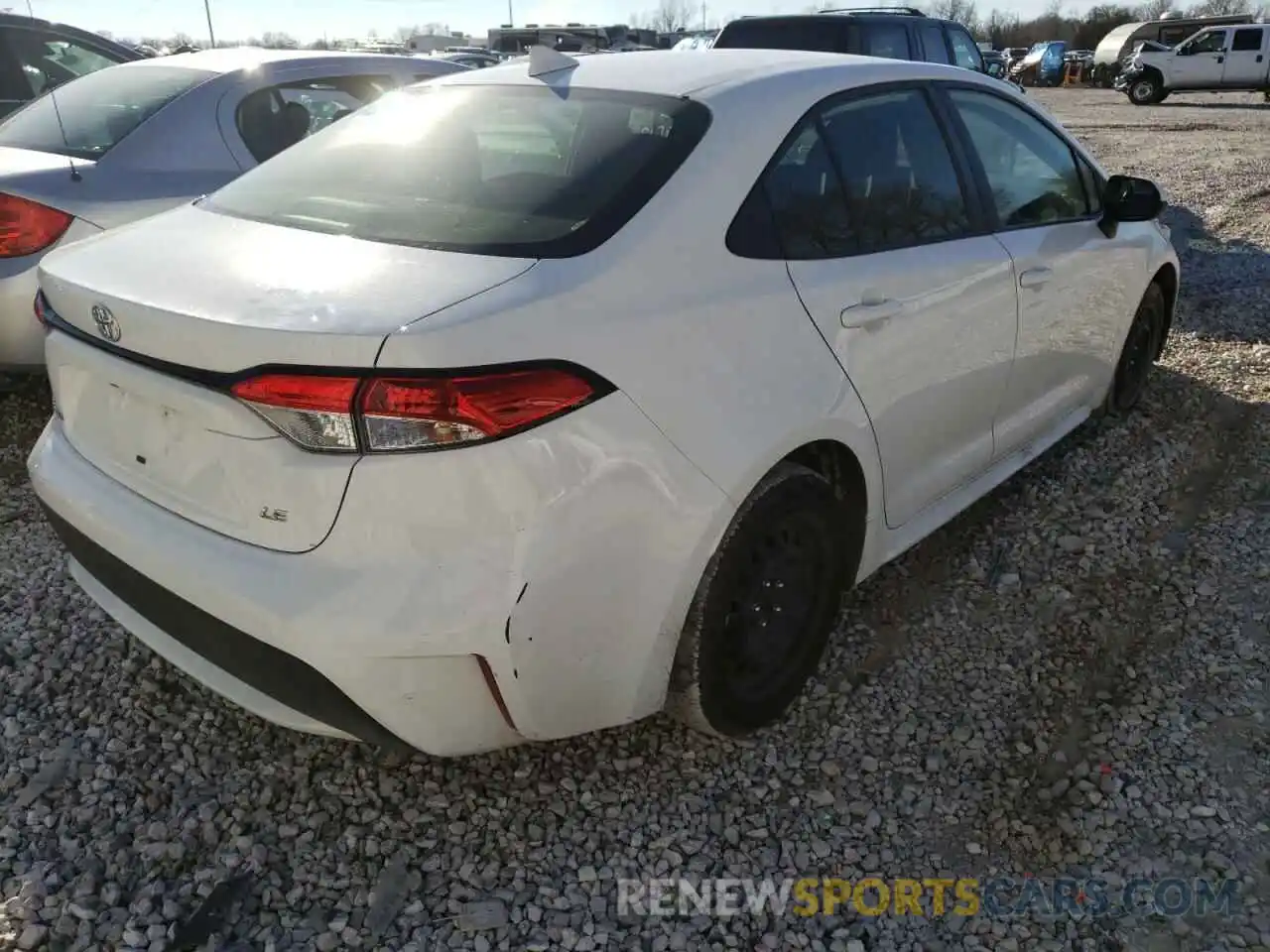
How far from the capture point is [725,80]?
2.47 meters

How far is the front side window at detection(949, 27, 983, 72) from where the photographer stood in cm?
1030

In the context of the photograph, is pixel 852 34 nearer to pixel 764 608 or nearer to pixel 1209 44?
pixel 764 608

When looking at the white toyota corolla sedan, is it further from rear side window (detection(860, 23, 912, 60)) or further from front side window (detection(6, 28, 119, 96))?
rear side window (detection(860, 23, 912, 60))

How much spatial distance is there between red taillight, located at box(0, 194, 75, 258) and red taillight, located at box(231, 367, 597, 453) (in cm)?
274

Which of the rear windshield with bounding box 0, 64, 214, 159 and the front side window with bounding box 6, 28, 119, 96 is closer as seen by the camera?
the rear windshield with bounding box 0, 64, 214, 159

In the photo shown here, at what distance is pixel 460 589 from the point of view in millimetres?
1761

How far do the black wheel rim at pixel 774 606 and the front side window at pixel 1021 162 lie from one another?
4.53 feet

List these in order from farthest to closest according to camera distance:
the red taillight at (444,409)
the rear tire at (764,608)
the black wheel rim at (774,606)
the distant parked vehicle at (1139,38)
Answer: the distant parked vehicle at (1139,38) → the black wheel rim at (774,606) → the rear tire at (764,608) → the red taillight at (444,409)

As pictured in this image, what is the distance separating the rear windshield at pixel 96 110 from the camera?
4285 mm

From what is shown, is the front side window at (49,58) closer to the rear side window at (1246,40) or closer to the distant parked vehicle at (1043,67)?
the rear side window at (1246,40)

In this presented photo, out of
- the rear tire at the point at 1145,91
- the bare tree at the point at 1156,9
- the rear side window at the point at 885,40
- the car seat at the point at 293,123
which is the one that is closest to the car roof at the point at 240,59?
the car seat at the point at 293,123

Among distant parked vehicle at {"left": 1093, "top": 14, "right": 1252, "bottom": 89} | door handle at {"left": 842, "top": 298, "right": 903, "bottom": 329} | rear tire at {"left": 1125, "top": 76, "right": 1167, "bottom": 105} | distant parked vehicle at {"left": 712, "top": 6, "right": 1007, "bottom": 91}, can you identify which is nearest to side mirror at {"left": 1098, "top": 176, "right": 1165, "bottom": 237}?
door handle at {"left": 842, "top": 298, "right": 903, "bottom": 329}

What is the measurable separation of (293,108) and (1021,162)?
3.29m

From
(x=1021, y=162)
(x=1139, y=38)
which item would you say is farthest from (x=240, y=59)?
(x=1139, y=38)
